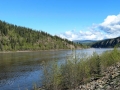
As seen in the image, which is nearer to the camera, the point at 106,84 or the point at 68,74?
the point at 106,84

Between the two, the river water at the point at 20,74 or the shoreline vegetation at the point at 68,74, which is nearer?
the shoreline vegetation at the point at 68,74

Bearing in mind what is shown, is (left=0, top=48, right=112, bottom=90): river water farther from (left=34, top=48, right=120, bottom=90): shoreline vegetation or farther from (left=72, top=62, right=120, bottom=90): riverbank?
(left=72, top=62, right=120, bottom=90): riverbank

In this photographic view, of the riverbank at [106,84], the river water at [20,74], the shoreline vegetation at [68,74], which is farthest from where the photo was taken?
the river water at [20,74]

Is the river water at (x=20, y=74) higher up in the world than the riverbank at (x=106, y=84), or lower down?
lower down

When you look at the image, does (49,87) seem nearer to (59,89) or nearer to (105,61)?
(59,89)

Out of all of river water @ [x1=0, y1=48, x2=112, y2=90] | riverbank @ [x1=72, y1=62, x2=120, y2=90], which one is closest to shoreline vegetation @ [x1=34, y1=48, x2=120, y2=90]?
river water @ [x1=0, y1=48, x2=112, y2=90]

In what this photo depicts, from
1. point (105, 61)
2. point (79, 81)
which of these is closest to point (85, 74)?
point (79, 81)

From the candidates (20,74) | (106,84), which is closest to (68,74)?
(106,84)

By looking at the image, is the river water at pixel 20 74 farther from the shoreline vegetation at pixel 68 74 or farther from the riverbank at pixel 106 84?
the riverbank at pixel 106 84

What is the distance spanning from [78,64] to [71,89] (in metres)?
3.95

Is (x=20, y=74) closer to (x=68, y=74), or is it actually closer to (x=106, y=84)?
(x=68, y=74)

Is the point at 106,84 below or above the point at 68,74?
below

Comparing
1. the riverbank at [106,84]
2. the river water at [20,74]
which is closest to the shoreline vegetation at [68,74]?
the river water at [20,74]

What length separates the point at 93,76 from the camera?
113 feet
